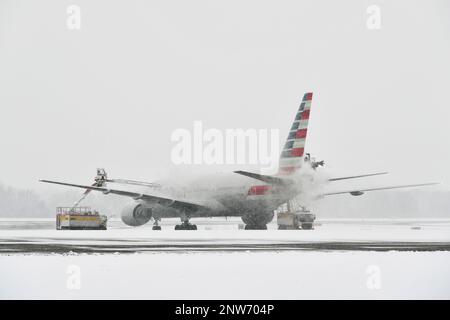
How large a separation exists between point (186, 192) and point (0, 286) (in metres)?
53.2

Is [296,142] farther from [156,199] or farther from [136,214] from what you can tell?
[136,214]

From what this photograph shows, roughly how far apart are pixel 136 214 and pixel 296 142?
16.5m

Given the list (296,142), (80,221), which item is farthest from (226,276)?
(80,221)

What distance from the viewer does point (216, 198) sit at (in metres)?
70.2

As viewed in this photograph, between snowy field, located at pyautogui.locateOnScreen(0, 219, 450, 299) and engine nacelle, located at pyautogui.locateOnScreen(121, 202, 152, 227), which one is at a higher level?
engine nacelle, located at pyautogui.locateOnScreen(121, 202, 152, 227)

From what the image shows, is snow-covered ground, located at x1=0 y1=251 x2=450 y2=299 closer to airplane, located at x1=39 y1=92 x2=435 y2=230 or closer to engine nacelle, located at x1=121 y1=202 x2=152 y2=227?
airplane, located at x1=39 y1=92 x2=435 y2=230

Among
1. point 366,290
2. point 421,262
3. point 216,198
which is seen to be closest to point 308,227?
point 216,198

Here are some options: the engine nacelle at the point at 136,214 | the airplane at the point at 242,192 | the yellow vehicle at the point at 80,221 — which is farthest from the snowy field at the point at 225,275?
Result: the engine nacelle at the point at 136,214

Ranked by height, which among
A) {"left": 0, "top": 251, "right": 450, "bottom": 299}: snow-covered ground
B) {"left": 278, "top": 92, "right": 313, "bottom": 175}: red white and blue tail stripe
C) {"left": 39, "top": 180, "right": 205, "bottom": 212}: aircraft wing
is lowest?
{"left": 0, "top": 251, "right": 450, "bottom": 299}: snow-covered ground

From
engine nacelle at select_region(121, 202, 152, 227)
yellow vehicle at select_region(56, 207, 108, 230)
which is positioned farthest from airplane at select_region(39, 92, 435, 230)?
yellow vehicle at select_region(56, 207, 108, 230)

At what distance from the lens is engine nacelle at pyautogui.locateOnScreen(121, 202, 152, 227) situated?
70125mm

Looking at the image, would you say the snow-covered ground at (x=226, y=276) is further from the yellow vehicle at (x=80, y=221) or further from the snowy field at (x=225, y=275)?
the yellow vehicle at (x=80, y=221)
